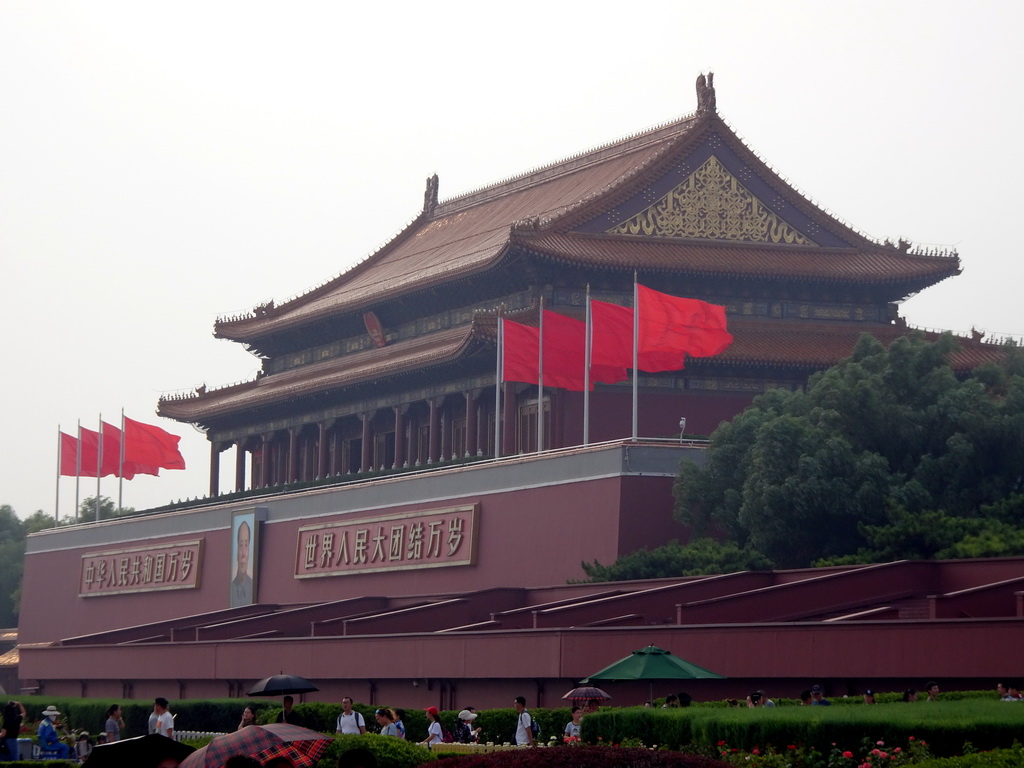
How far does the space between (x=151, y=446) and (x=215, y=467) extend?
358 cm

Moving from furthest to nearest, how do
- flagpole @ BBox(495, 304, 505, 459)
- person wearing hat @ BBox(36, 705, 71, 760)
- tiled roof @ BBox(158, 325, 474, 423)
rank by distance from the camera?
tiled roof @ BBox(158, 325, 474, 423), flagpole @ BBox(495, 304, 505, 459), person wearing hat @ BBox(36, 705, 71, 760)

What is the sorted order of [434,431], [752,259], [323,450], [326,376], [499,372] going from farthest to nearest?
[323,450] → [326,376] → [434,431] → [752,259] → [499,372]

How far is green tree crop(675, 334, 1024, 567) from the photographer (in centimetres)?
2795

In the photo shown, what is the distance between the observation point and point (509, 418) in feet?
121

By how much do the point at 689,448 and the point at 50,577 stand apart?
84.3 ft

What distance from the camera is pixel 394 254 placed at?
51.0 m

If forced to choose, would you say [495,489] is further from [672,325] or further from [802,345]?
[802,345]

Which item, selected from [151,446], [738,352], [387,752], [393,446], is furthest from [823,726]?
[151,446]

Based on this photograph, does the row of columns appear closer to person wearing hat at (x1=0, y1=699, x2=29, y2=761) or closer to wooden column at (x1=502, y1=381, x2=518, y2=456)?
wooden column at (x1=502, y1=381, x2=518, y2=456)

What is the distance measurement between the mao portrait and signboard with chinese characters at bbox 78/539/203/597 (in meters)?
1.90

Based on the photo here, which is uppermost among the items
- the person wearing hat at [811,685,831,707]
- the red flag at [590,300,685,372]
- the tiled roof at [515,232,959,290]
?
the tiled roof at [515,232,959,290]

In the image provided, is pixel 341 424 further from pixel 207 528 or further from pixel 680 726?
pixel 680 726

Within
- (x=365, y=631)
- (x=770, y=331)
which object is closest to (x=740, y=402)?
(x=770, y=331)

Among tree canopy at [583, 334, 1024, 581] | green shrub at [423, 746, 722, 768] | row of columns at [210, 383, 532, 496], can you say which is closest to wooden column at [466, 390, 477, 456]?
row of columns at [210, 383, 532, 496]
